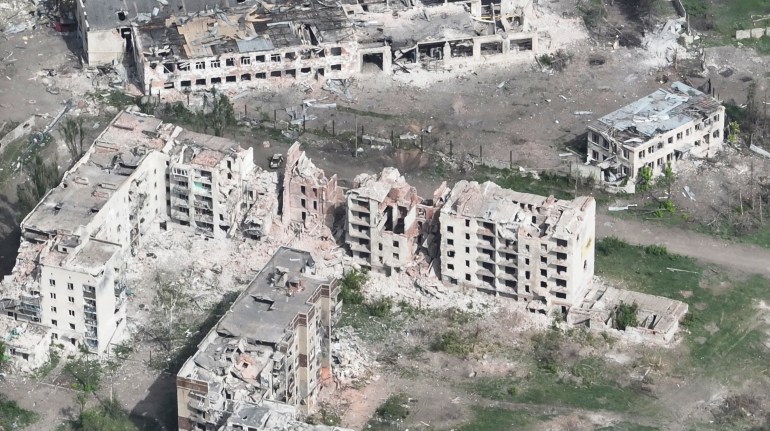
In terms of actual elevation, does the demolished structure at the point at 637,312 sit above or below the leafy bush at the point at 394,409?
above

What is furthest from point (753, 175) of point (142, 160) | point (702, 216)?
point (142, 160)

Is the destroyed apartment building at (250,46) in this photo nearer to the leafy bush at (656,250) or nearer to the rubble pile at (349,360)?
the leafy bush at (656,250)

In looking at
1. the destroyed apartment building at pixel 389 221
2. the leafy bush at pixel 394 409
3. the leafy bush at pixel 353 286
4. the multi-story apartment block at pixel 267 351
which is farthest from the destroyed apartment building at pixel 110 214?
the leafy bush at pixel 394 409

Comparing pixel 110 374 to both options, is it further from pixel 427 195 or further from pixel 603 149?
pixel 603 149

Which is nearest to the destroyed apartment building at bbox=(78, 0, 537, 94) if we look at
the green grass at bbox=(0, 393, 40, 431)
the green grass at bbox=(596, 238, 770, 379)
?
the green grass at bbox=(596, 238, 770, 379)

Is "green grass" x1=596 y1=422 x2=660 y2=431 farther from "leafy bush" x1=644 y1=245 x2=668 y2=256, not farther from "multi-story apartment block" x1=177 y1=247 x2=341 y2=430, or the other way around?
"leafy bush" x1=644 y1=245 x2=668 y2=256

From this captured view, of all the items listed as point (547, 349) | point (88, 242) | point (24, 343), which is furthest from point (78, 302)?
point (547, 349)
